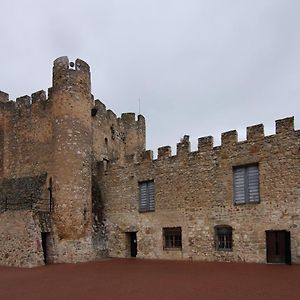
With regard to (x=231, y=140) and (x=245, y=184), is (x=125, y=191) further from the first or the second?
(x=245, y=184)

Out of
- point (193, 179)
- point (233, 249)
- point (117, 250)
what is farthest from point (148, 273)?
point (117, 250)

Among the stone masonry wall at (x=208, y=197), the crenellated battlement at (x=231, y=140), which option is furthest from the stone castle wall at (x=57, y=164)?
the crenellated battlement at (x=231, y=140)

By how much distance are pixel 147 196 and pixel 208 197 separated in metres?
3.93

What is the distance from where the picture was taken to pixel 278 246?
54.8ft

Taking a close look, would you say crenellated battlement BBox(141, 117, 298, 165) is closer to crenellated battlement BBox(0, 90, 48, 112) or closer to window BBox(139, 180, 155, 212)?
window BBox(139, 180, 155, 212)

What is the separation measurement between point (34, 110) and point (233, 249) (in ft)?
46.0

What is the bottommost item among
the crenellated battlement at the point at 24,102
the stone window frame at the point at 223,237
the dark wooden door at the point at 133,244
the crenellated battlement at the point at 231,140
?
the dark wooden door at the point at 133,244

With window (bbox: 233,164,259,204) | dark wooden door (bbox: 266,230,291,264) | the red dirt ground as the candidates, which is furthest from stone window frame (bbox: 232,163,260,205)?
the red dirt ground

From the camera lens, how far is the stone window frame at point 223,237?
59.3 feet

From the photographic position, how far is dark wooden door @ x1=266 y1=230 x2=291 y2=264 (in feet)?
54.0

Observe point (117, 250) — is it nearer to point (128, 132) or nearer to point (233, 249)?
point (233, 249)

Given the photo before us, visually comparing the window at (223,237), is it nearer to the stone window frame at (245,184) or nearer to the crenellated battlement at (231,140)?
the stone window frame at (245,184)

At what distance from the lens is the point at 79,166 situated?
21.4 metres

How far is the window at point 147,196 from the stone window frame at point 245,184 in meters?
4.92
